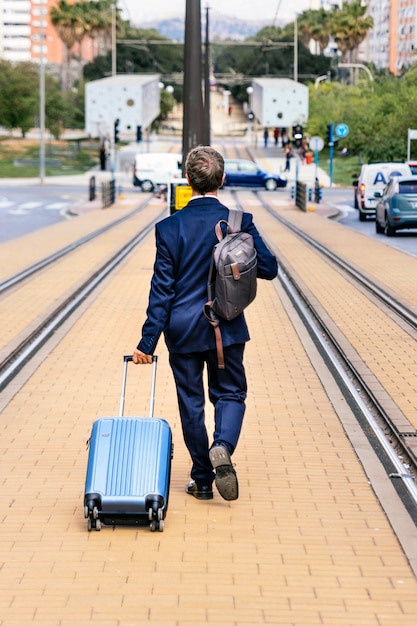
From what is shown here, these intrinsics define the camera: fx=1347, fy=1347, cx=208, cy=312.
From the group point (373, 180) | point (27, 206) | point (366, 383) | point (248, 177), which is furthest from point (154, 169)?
point (366, 383)

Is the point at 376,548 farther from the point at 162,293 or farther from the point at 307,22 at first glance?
the point at 307,22

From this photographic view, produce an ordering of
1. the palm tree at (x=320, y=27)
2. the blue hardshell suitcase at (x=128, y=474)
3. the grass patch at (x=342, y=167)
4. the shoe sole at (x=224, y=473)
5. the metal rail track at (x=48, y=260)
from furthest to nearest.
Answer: the palm tree at (x=320, y=27)
the grass patch at (x=342, y=167)
the metal rail track at (x=48, y=260)
the shoe sole at (x=224, y=473)
the blue hardshell suitcase at (x=128, y=474)

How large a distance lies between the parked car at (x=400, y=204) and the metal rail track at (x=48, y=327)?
369 inches

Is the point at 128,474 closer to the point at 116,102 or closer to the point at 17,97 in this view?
the point at 116,102

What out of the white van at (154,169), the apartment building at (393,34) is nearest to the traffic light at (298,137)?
the white van at (154,169)

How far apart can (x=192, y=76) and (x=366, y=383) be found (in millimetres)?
14467

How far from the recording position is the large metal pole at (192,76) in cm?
2391

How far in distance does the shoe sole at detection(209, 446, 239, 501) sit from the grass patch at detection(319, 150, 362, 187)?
60466 millimetres

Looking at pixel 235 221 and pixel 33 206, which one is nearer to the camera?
pixel 235 221

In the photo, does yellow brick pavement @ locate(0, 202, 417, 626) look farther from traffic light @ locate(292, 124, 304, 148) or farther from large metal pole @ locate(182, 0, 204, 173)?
traffic light @ locate(292, 124, 304, 148)

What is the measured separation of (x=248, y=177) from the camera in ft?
201

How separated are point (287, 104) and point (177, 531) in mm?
93051

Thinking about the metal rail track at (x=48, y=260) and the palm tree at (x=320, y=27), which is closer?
the metal rail track at (x=48, y=260)

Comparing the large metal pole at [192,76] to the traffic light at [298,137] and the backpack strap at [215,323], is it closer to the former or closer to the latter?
the backpack strap at [215,323]
